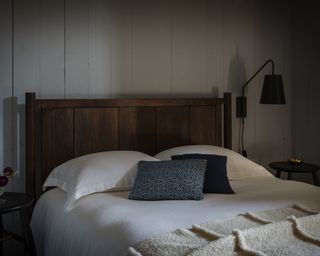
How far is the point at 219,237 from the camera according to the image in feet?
5.75

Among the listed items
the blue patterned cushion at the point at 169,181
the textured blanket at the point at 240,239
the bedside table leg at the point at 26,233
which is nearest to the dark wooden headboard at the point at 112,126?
the bedside table leg at the point at 26,233

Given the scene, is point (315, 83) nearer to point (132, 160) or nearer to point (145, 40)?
point (145, 40)

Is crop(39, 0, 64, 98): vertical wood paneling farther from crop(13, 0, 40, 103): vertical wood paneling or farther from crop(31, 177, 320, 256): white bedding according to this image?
crop(31, 177, 320, 256): white bedding

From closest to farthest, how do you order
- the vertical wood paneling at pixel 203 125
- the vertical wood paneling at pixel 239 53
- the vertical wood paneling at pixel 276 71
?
the vertical wood paneling at pixel 203 125 → the vertical wood paneling at pixel 239 53 → the vertical wood paneling at pixel 276 71

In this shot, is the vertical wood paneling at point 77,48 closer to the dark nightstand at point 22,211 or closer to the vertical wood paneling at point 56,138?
the vertical wood paneling at point 56,138

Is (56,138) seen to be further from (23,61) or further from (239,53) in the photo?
(239,53)

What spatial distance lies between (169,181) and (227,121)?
4.11 ft

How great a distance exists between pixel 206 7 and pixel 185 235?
2260mm

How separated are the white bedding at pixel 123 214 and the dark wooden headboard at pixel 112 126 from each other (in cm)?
29

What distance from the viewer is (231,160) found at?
314 cm

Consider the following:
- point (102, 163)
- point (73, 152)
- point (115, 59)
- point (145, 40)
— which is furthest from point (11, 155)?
point (145, 40)

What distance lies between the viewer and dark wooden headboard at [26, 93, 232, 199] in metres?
2.97

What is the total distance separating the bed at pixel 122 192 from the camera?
6.91 ft

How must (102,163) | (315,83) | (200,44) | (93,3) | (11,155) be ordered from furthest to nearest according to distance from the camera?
(315,83), (200,44), (93,3), (11,155), (102,163)
